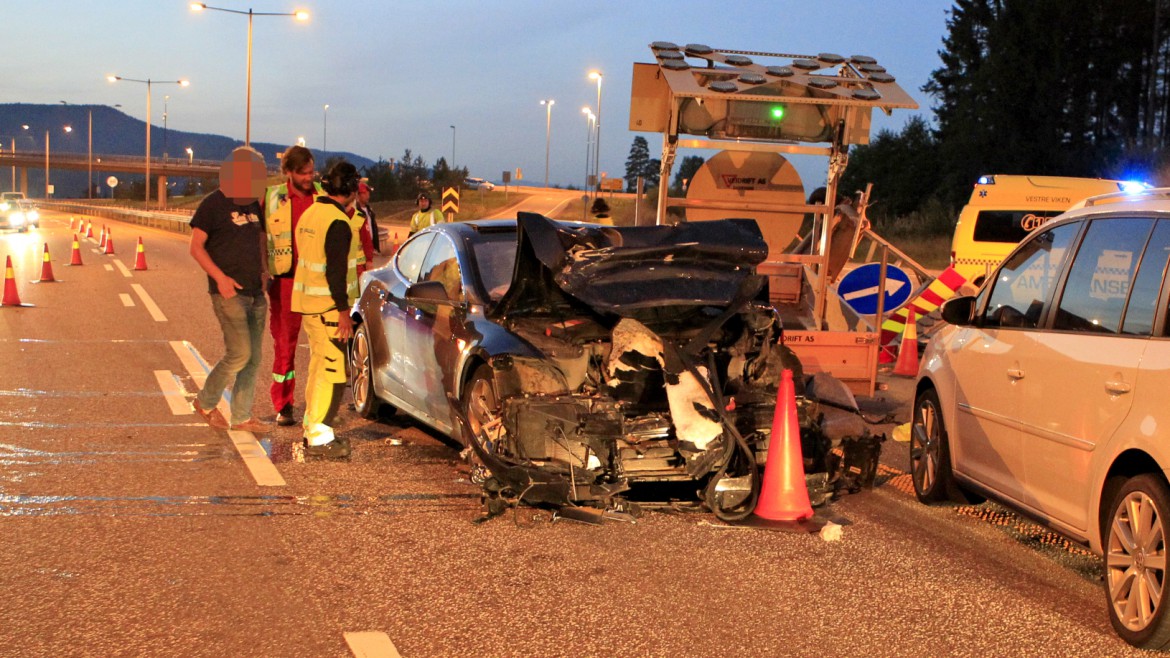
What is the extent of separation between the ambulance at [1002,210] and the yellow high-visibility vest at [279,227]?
12341 millimetres

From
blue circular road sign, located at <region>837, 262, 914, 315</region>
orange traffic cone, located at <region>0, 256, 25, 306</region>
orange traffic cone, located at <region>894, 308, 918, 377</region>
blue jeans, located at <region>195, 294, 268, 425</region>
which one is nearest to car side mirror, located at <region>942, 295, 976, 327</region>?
blue jeans, located at <region>195, 294, 268, 425</region>

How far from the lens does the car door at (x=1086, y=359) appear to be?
5145mm

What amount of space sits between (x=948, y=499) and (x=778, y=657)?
9.40ft

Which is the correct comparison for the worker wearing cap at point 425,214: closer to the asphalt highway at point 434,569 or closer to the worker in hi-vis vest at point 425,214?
the worker in hi-vis vest at point 425,214

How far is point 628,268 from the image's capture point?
273 inches

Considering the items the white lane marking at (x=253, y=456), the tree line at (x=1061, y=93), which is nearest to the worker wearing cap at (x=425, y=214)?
the white lane marking at (x=253, y=456)

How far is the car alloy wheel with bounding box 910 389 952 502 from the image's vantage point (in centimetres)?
704

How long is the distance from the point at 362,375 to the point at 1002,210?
40.6ft

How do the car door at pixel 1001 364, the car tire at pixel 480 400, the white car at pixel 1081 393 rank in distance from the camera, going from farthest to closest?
the car tire at pixel 480 400 → the car door at pixel 1001 364 → the white car at pixel 1081 393

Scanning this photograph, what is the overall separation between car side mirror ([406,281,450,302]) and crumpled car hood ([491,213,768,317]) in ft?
1.51

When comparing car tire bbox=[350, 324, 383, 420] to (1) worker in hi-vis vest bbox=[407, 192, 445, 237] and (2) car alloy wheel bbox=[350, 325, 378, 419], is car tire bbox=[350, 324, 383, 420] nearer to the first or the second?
(2) car alloy wheel bbox=[350, 325, 378, 419]

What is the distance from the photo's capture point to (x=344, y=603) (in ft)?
16.7

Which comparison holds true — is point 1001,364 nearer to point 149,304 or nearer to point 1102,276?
point 1102,276

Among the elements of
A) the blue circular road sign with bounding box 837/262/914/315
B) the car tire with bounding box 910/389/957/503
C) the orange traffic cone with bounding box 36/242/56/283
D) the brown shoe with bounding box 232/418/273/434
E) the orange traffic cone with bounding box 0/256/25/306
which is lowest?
the orange traffic cone with bounding box 36/242/56/283
